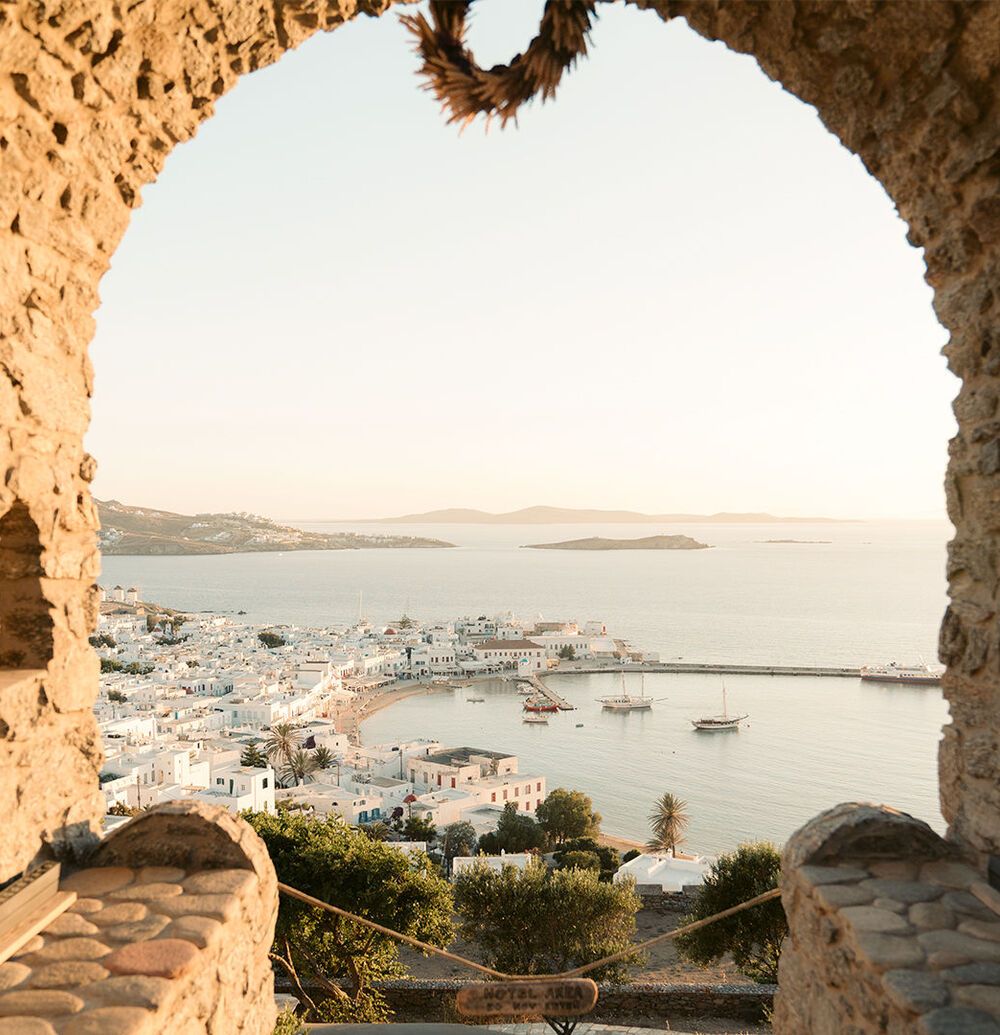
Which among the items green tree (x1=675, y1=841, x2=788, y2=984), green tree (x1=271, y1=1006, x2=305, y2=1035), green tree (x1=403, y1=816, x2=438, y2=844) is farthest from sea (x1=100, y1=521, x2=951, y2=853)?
green tree (x1=271, y1=1006, x2=305, y2=1035)

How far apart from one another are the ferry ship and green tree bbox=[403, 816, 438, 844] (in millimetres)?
37158

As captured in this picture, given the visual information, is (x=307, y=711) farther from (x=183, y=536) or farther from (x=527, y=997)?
(x=183, y=536)

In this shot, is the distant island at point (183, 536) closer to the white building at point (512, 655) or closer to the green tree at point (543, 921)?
the white building at point (512, 655)

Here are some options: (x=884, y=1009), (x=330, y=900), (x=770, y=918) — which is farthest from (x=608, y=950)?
(x=884, y=1009)

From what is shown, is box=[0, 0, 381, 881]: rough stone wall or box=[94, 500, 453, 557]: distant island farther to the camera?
box=[94, 500, 453, 557]: distant island

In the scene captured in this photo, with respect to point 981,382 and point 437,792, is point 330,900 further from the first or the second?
point 437,792

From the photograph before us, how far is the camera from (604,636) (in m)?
74.3

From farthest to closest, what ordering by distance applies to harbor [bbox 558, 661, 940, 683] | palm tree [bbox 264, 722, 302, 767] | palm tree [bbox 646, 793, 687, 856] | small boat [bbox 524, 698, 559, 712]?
1. harbor [bbox 558, 661, 940, 683]
2. small boat [bbox 524, 698, 559, 712]
3. palm tree [bbox 264, 722, 302, 767]
4. palm tree [bbox 646, 793, 687, 856]

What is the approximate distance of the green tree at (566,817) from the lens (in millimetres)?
27344

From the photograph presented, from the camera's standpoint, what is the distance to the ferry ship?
53.3 m

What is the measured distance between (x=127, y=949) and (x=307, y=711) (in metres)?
51.3

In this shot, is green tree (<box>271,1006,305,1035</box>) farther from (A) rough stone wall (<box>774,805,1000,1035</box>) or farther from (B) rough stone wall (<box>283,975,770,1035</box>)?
(A) rough stone wall (<box>774,805,1000,1035</box>)

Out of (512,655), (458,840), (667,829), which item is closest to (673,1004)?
(667,829)

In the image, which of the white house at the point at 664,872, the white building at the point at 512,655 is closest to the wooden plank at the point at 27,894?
the white house at the point at 664,872
